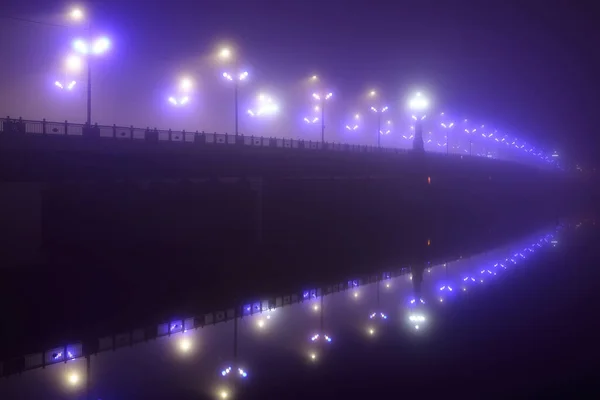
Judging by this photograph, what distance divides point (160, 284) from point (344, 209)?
28.8m

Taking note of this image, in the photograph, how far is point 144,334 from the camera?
15734 mm

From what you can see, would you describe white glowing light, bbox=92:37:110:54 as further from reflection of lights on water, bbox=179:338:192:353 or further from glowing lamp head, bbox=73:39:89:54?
reflection of lights on water, bbox=179:338:192:353

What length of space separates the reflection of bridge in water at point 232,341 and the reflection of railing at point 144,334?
25 mm

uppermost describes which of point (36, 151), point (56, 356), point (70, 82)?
point (70, 82)

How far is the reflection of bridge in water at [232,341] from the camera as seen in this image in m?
11.6

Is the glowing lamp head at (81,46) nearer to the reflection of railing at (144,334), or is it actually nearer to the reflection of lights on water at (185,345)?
the reflection of railing at (144,334)

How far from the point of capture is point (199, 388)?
11117 mm

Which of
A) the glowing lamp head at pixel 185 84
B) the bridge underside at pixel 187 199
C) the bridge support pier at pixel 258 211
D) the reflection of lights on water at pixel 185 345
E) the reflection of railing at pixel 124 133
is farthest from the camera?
the glowing lamp head at pixel 185 84

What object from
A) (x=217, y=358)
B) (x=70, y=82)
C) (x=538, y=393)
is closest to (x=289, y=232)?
(x=70, y=82)

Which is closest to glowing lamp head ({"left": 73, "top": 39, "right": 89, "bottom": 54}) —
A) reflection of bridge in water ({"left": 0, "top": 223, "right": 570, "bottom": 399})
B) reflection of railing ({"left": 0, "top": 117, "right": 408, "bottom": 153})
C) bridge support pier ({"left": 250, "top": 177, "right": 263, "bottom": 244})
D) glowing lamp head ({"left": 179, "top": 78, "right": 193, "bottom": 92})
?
reflection of railing ({"left": 0, "top": 117, "right": 408, "bottom": 153})

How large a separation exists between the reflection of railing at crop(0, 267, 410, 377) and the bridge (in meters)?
14.2

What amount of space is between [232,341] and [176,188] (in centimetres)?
2084

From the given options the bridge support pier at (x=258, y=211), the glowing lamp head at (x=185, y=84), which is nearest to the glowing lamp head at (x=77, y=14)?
the glowing lamp head at (x=185, y=84)

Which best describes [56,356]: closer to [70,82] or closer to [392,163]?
[70,82]
